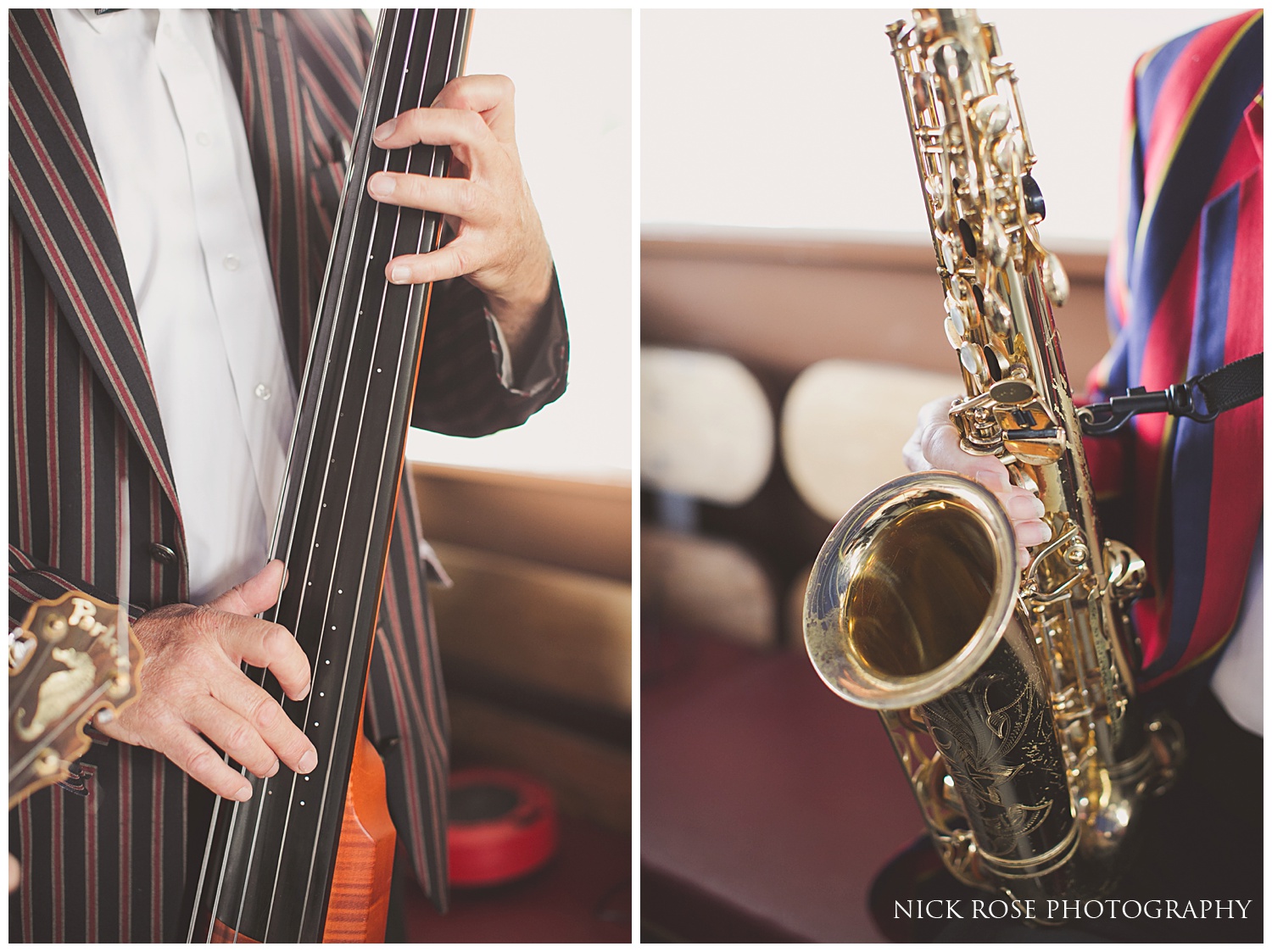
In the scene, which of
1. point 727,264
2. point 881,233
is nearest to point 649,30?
point 727,264

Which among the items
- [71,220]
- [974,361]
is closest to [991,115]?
[974,361]

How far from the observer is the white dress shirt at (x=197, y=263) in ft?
3.02

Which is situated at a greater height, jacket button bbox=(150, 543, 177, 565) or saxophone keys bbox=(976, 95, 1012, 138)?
saxophone keys bbox=(976, 95, 1012, 138)

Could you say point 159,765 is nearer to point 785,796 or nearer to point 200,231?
point 200,231

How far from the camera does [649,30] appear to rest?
1.09 meters

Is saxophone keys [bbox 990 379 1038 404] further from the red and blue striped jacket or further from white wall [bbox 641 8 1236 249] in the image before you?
white wall [bbox 641 8 1236 249]

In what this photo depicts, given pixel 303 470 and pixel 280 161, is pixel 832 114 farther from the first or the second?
pixel 303 470

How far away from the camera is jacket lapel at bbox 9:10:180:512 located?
875mm

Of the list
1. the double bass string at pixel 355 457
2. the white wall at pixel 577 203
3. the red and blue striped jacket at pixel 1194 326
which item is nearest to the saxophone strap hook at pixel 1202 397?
the red and blue striped jacket at pixel 1194 326

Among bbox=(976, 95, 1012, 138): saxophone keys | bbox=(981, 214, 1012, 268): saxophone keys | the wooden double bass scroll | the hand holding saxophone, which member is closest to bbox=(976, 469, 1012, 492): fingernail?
the hand holding saxophone

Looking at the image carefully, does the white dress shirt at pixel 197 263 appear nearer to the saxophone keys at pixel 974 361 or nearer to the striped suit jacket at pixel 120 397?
the striped suit jacket at pixel 120 397

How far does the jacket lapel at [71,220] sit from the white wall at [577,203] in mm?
287

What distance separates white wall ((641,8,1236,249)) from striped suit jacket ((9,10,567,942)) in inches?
14.9

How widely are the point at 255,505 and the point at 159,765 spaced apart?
0.30 metres
